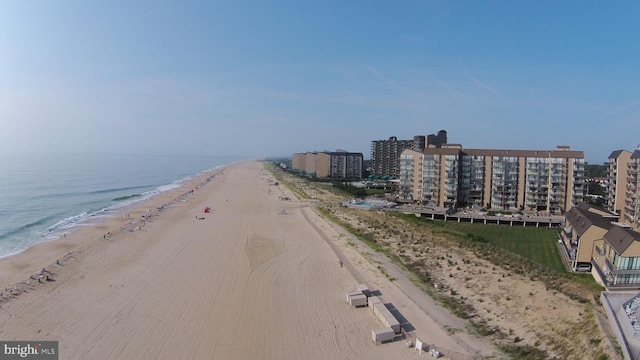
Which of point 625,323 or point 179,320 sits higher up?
point 625,323

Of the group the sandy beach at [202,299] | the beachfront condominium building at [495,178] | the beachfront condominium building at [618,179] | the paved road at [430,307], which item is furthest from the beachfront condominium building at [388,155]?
the paved road at [430,307]

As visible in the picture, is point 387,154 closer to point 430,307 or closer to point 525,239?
point 525,239

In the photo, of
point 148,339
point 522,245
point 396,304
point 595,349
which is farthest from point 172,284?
point 522,245

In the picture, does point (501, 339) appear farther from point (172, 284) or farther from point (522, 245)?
point (522, 245)

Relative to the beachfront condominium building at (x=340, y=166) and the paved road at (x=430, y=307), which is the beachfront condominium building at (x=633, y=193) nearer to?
the paved road at (x=430, y=307)

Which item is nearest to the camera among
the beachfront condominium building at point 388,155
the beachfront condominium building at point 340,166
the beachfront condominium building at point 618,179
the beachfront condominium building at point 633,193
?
the beachfront condominium building at point 633,193

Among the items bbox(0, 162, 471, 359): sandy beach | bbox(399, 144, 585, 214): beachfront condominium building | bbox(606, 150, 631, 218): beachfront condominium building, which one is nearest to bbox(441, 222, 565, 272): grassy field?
bbox(606, 150, 631, 218): beachfront condominium building

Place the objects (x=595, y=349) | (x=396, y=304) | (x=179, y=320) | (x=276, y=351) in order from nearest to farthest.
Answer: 1. (x=595, y=349)
2. (x=276, y=351)
3. (x=179, y=320)
4. (x=396, y=304)
